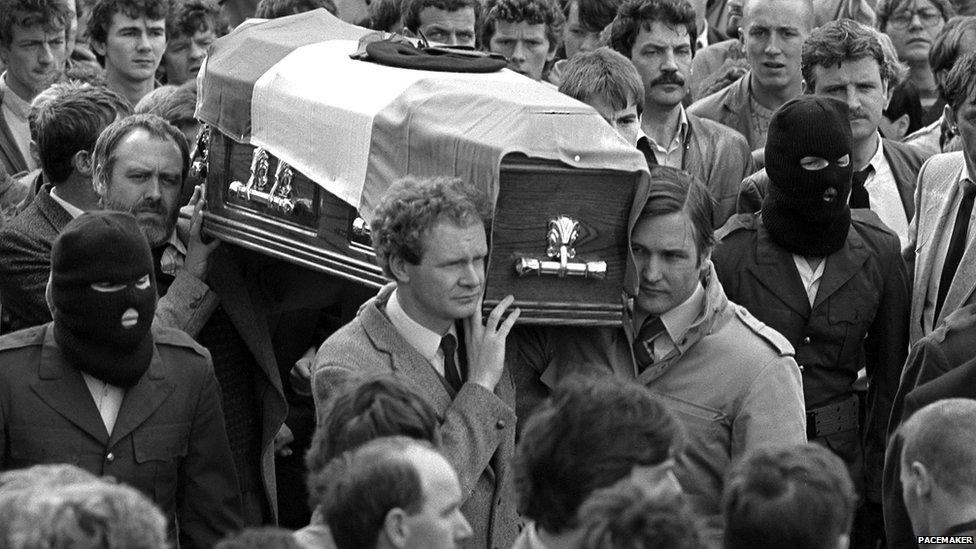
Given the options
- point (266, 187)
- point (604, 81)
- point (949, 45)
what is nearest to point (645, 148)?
point (604, 81)

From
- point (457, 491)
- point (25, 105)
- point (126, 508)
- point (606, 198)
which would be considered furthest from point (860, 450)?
point (25, 105)

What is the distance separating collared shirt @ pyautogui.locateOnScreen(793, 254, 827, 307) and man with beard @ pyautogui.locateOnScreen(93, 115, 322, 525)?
5.27ft

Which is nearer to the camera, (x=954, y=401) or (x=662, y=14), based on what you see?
(x=954, y=401)

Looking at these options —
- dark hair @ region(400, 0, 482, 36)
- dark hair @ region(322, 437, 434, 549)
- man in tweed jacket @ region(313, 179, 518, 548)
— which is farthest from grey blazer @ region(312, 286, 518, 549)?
dark hair @ region(400, 0, 482, 36)

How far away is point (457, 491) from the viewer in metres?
3.57

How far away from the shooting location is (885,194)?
6.50m

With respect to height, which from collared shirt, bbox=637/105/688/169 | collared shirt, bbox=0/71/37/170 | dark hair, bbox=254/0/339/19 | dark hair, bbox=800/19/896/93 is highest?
dark hair, bbox=800/19/896/93

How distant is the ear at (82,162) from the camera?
18.7ft

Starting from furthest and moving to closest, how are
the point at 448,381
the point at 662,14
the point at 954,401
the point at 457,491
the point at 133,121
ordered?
the point at 662,14, the point at 133,121, the point at 448,381, the point at 954,401, the point at 457,491

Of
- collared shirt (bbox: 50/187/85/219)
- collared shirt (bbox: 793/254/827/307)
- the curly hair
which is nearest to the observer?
the curly hair

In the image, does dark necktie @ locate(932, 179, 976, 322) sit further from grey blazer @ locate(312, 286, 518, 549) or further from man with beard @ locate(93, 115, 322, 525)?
man with beard @ locate(93, 115, 322, 525)

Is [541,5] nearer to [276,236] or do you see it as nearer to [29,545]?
[276,236]

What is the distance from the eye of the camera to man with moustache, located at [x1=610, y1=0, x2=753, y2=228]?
650cm

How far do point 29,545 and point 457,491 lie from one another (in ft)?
3.14
